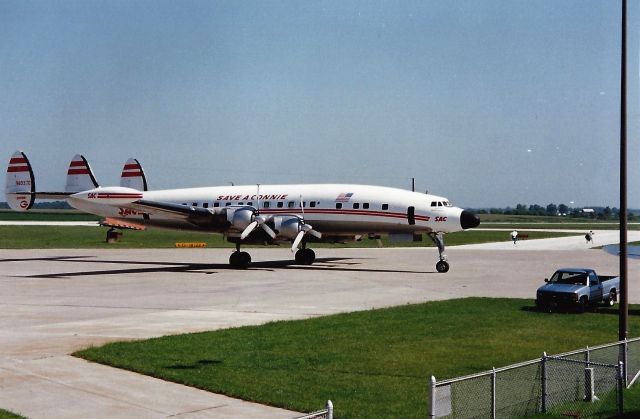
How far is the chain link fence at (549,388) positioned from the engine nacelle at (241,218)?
26.9 metres

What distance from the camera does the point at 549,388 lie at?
40.3ft

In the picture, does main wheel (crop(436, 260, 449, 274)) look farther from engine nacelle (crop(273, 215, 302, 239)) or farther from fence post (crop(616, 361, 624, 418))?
fence post (crop(616, 361, 624, 418))

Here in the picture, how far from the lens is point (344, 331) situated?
19891mm

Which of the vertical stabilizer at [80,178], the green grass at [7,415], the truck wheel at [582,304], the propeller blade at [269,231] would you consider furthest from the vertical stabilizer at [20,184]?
the green grass at [7,415]

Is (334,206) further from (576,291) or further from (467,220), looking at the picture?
(576,291)

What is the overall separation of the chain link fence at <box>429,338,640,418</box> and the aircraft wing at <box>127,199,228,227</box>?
93.6 ft

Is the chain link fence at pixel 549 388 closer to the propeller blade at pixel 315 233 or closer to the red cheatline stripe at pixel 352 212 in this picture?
the red cheatline stripe at pixel 352 212

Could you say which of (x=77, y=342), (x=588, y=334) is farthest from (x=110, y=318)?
(x=588, y=334)

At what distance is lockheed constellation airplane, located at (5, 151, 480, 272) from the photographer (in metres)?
38.4

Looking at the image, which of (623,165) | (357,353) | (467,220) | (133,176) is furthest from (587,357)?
(133,176)

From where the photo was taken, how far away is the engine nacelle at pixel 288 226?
129 ft

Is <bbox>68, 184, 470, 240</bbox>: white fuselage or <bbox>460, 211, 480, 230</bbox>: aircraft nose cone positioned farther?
<bbox>68, 184, 470, 240</bbox>: white fuselage

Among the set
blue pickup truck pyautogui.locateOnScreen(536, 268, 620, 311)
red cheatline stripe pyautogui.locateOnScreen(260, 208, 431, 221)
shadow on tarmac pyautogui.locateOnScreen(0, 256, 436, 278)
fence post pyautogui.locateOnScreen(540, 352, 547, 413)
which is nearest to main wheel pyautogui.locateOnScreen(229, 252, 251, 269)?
shadow on tarmac pyautogui.locateOnScreen(0, 256, 436, 278)

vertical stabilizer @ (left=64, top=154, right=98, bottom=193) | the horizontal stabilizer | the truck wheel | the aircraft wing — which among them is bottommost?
the truck wheel
